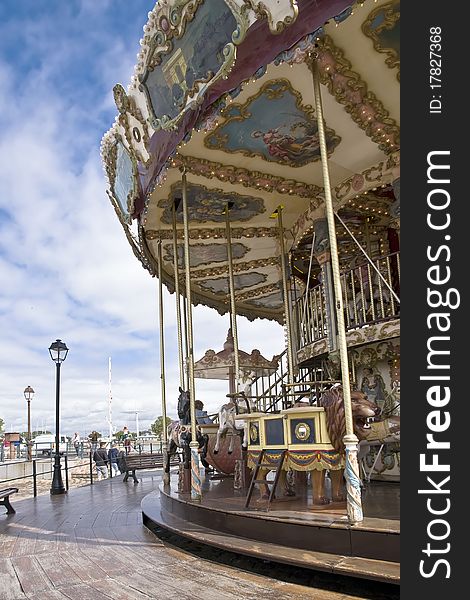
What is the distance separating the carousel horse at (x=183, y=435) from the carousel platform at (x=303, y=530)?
90cm

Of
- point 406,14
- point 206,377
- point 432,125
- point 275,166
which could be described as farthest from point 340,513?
point 206,377

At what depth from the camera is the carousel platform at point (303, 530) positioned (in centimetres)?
389

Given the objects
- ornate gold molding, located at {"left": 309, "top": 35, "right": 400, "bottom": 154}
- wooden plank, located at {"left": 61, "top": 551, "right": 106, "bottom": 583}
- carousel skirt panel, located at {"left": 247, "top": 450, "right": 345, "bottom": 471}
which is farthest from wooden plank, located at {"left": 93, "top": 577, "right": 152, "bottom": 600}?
ornate gold molding, located at {"left": 309, "top": 35, "right": 400, "bottom": 154}

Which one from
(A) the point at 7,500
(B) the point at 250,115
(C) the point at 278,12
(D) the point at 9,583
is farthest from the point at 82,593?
(A) the point at 7,500

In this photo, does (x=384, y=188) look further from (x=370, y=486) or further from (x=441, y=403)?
(x=441, y=403)

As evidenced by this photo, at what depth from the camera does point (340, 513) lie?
4715 millimetres

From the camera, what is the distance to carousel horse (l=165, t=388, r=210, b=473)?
751 cm

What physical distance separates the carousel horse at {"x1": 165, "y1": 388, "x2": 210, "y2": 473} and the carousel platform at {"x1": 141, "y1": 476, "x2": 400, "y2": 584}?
90cm

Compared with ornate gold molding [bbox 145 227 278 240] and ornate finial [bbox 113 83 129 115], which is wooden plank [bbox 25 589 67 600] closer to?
ornate finial [bbox 113 83 129 115]

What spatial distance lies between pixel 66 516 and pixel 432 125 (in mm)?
7876

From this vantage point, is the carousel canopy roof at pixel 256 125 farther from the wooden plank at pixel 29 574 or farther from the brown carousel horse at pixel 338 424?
the wooden plank at pixel 29 574

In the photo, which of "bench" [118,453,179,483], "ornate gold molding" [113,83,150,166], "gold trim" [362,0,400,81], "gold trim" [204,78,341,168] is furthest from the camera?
"bench" [118,453,179,483]

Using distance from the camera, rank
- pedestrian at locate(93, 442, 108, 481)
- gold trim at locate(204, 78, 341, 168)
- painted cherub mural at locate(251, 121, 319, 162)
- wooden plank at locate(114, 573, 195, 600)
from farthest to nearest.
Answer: pedestrian at locate(93, 442, 108, 481) → painted cherub mural at locate(251, 121, 319, 162) → gold trim at locate(204, 78, 341, 168) → wooden plank at locate(114, 573, 195, 600)

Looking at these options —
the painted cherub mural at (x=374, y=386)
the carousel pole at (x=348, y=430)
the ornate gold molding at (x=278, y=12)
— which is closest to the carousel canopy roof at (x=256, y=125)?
the ornate gold molding at (x=278, y=12)
